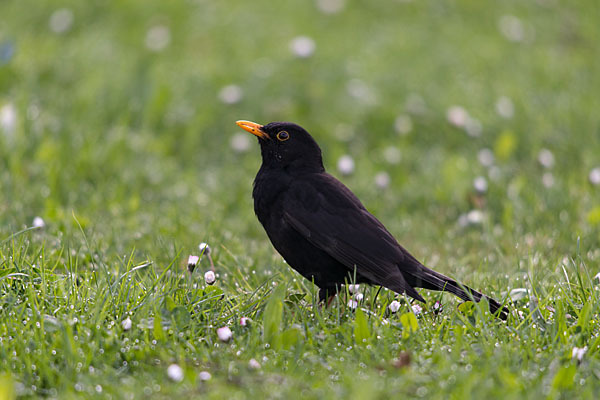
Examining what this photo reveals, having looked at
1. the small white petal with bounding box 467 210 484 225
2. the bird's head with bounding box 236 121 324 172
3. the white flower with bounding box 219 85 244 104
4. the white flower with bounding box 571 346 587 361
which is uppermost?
the bird's head with bounding box 236 121 324 172

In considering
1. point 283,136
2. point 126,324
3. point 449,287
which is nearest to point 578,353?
point 449,287

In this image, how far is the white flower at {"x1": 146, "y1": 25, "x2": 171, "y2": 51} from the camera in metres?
8.62

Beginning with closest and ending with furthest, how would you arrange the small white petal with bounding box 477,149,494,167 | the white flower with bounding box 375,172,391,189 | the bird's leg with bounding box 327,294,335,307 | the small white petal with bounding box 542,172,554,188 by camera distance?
the bird's leg with bounding box 327,294,335,307, the small white petal with bounding box 542,172,554,188, the white flower with bounding box 375,172,391,189, the small white petal with bounding box 477,149,494,167

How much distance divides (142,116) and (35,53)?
1.56m

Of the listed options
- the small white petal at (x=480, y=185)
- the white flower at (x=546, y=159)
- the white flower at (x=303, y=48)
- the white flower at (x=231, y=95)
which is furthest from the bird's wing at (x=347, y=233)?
the white flower at (x=303, y=48)

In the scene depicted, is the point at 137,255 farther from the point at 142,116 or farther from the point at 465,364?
the point at 142,116

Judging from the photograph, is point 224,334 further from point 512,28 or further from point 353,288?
point 512,28

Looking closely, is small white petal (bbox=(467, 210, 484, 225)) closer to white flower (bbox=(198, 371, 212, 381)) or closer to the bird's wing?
the bird's wing

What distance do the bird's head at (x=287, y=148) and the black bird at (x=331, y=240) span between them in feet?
0.46

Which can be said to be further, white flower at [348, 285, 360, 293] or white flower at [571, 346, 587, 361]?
white flower at [348, 285, 360, 293]

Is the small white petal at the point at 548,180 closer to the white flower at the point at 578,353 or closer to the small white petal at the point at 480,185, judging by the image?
Answer: the small white petal at the point at 480,185

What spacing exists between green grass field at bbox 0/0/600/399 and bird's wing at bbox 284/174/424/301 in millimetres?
196

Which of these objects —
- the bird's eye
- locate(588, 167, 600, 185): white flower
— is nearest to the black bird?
the bird's eye

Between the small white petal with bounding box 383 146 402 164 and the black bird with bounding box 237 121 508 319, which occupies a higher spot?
the black bird with bounding box 237 121 508 319
